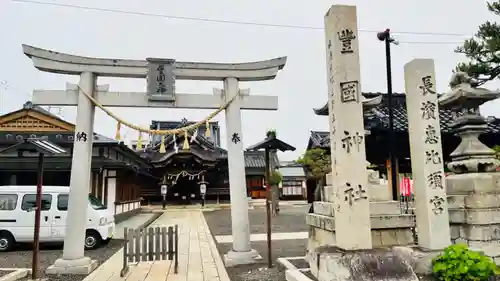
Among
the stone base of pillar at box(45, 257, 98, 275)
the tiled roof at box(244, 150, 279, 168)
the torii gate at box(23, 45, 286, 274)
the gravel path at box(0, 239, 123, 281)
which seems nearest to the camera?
the stone base of pillar at box(45, 257, 98, 275)

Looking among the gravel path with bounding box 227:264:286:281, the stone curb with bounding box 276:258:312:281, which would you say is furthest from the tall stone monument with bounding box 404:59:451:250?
the gravel path with bounding box 227:264:286:281

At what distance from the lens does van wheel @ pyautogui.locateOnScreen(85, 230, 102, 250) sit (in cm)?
1098

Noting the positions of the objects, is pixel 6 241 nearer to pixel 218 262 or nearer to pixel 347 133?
pixel 218 262

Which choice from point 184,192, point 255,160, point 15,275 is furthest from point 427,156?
point 255,160

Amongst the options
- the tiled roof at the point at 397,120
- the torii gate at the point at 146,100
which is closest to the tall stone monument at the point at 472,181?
the tiled roof at the point at 397,120

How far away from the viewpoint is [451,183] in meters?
7.21

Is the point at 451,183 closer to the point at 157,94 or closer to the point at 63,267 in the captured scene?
the point at 157,94

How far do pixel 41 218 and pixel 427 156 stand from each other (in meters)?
10.9

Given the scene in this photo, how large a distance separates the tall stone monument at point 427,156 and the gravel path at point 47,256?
6.81 m

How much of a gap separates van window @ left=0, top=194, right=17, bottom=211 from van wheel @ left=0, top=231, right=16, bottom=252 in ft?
2.42

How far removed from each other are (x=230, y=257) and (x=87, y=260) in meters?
3.20

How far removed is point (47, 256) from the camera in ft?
31.7

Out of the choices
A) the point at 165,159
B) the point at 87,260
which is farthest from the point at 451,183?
the point at 165,159

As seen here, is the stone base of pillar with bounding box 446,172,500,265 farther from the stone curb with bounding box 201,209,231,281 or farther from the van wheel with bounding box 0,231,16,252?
the van wheel with bounding box 0,231,16,252
